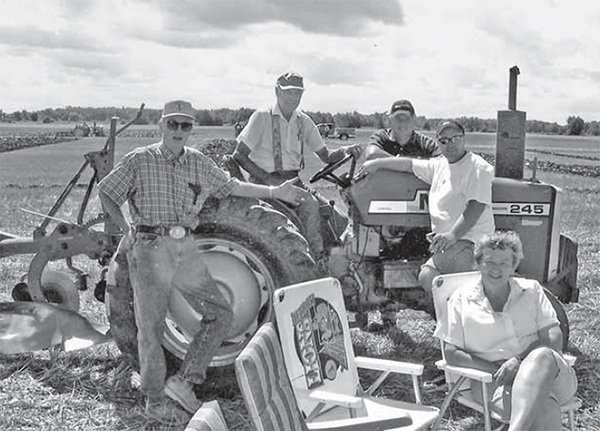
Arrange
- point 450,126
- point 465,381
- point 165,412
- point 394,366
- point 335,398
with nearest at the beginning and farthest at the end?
point 335,398, point 394,366, point 465,381, point 165,412, point 450,126

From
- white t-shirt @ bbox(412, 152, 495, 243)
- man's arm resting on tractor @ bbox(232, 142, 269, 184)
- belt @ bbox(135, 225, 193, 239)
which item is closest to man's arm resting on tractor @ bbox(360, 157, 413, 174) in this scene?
white t-shirt @ bbox(412, 152, 495, 243)

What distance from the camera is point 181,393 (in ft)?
15.4

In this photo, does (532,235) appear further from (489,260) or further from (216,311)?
(216,311)

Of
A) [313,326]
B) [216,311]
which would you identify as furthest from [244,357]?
[216,311]

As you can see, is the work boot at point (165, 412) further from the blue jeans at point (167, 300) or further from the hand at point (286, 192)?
the hand at point (286, 192)

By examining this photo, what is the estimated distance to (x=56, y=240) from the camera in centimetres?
600

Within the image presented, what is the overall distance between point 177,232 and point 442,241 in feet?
5.76

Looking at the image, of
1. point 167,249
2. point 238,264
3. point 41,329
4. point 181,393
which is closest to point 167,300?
point 167,249

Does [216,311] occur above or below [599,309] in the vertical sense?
above

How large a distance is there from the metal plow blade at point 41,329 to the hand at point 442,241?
228cm

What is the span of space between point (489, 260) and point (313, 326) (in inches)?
37.8

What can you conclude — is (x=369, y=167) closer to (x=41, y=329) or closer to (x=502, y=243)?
(x=502, y=243)

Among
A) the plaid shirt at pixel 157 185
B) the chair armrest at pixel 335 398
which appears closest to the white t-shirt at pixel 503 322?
the chair armrest at pixel 335 398

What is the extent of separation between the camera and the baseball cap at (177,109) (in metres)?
4.58
